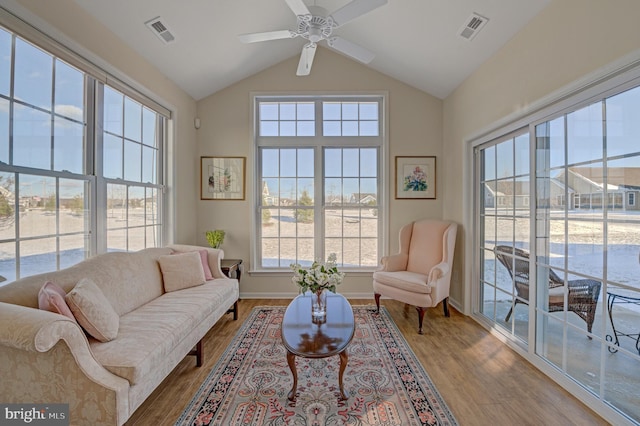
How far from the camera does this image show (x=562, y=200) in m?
2.21

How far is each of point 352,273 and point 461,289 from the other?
136 cm

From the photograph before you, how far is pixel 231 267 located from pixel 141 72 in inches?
88.1

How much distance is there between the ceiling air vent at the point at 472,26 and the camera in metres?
2.56

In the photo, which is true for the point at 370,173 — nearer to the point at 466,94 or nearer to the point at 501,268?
the point at 466,94

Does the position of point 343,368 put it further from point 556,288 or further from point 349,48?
point 349,48

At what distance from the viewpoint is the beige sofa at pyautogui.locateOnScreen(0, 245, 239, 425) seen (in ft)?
4.66

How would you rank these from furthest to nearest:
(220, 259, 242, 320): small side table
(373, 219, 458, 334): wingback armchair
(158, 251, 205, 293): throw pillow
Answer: (220, 259, 242, 320): small side table → (373, 219, 458, 334): wingback armchair → (158, 251, 205, 293): throw pillow

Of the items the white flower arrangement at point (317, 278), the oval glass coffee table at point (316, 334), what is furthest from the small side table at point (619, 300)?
the white flower arrangement at point (317, 278)

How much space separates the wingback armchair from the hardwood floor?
333 millimetres

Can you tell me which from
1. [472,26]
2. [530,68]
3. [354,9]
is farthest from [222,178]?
[530,68]

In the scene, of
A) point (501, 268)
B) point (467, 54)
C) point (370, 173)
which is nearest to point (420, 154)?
point (370, 173)

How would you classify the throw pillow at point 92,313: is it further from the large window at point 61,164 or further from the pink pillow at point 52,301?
the large window at point 61,164

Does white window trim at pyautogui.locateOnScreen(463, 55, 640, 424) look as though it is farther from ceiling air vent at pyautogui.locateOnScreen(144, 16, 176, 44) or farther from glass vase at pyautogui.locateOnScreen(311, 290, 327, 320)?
ceiling air vent at pyautogui.locateOnScreen(144, 16, 176, 44)

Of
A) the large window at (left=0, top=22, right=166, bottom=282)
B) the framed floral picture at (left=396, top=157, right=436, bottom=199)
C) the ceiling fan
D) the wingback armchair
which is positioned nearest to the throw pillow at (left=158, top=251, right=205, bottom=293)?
the large window at (left=0, top=22, right=166, bottom=282)
